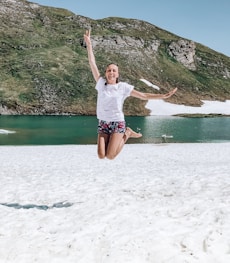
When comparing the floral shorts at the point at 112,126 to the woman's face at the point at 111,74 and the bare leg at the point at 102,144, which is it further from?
the woman's face at the point at 111,74

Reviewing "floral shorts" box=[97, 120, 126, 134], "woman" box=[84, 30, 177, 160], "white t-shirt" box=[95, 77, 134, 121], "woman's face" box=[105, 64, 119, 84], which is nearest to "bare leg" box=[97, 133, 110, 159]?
"woman" box=[84, 30, 177, 160]

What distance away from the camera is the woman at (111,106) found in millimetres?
11117

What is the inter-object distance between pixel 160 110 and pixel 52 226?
500 feet

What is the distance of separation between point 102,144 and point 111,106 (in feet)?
4.08

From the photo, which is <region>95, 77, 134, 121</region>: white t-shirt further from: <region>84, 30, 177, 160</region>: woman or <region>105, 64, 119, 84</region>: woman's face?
<region>105, 64, 119, 84</region>: woman's face

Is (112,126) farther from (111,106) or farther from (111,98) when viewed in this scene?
(111,98)

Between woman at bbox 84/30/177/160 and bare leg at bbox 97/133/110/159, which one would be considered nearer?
woman at bbox 84/30/177/160

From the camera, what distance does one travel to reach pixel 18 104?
502 ft

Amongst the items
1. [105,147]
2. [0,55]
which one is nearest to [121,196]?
[105,147]

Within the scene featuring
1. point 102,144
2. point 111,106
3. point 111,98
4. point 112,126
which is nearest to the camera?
point 111,98

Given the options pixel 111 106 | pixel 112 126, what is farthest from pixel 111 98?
pixel 112 126

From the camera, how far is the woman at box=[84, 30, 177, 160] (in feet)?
36.5

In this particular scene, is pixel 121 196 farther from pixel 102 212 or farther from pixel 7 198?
pixel 7 198

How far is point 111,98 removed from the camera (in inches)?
436
